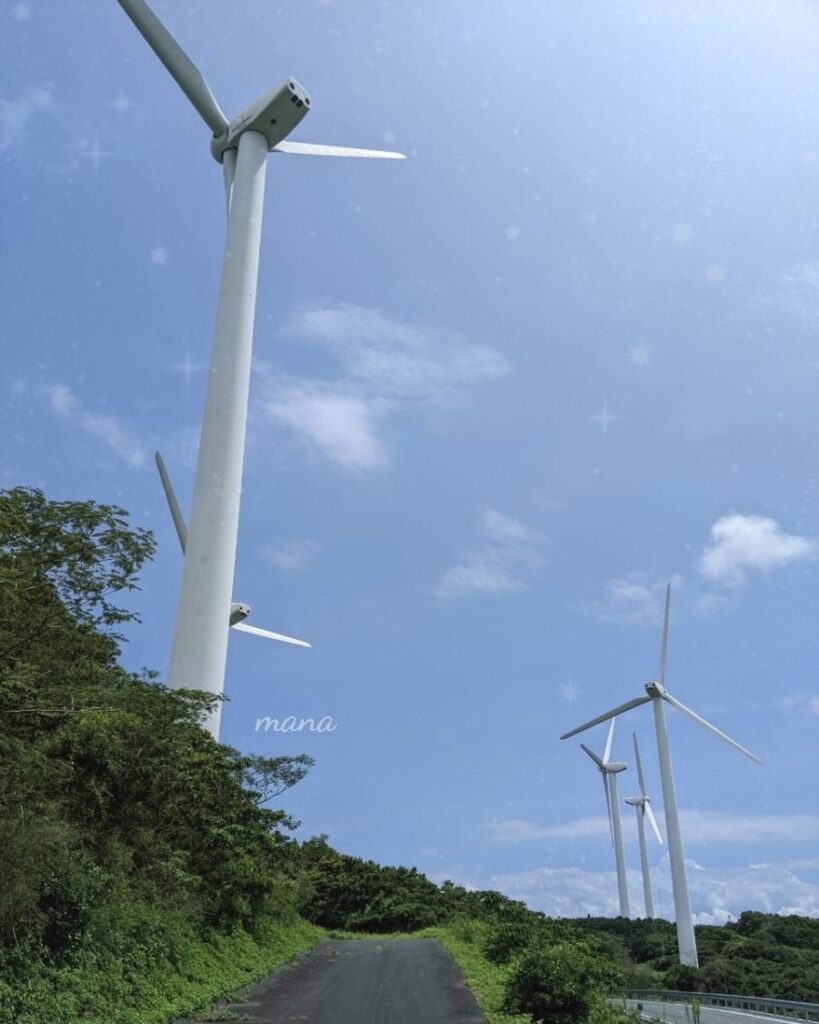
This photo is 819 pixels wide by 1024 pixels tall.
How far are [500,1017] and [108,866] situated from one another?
922 centimetres

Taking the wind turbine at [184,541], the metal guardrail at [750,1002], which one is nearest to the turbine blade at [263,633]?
the wind turbine at [184,541]

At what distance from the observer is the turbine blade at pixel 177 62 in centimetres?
4128

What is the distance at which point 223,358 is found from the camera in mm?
35750

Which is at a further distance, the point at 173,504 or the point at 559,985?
the point at 173,504

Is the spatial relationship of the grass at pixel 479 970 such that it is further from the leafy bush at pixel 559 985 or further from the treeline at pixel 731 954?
the treeline at pixel 731 954

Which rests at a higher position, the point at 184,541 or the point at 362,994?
the point at 184,541

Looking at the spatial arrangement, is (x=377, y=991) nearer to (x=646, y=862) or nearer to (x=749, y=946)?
(x=749, y=946)

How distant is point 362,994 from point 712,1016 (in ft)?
51.7

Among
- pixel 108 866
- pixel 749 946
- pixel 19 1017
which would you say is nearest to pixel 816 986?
pixel 749 946

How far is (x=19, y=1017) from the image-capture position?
46.3 ft

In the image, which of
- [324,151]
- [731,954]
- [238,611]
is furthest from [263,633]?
[731,954]

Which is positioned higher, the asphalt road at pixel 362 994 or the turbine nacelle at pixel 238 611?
the turbine nacelle at pixel 238 611

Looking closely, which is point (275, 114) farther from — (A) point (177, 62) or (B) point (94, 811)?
(B) point (94, 811)

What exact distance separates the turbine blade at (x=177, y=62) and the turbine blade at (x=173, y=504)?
17.7 m
